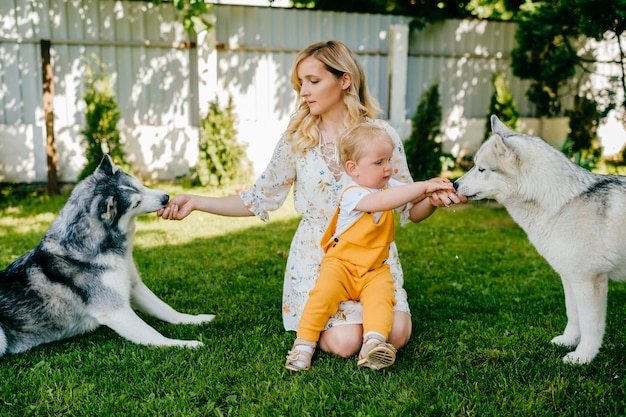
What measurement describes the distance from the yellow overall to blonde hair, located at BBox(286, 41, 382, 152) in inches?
25.6

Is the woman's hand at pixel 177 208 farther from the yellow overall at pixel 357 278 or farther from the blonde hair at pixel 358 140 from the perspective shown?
the blonde hair at pixel 358 140

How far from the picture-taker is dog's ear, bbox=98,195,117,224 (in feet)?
11.6

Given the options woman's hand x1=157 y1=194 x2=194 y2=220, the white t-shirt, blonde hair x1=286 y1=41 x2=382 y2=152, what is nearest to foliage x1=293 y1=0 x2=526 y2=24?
blonde hair x1=286 y1=41 x2=382 y2=152

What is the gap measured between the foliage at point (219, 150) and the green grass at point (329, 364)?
13.7 ft

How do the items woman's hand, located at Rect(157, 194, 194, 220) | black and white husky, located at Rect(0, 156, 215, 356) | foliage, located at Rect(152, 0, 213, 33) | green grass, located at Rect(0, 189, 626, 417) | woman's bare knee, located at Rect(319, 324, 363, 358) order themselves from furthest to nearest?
foliage, located at Rect(152, 0, 213, 33) → woman's hand, located at Rect(157, 194, 194, 220) → black and white husky, located at Rect(0, 156, 215, 356) → woman's bare knee, located at Rect(319, 324, 363, 358) → green grass, located at Rect(0, 189, 626, 417)

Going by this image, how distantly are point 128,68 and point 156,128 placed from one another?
130cm

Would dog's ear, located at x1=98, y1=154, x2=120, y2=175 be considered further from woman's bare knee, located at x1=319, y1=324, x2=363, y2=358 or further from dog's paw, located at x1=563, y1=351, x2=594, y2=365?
dog's paw, located at x1=563, y1=351, x2=594, y2=365

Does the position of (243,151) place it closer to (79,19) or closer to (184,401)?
(79,19)

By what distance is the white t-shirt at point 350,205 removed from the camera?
338 cm

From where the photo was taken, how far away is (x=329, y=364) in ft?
11.1

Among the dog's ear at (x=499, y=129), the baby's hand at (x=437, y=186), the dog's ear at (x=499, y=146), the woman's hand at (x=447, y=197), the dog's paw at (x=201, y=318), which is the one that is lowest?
the dog's paw at (x=201, y=318)

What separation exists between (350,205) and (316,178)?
1.65ft

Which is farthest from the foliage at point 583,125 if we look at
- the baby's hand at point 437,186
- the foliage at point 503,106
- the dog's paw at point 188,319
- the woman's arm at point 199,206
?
the dog's paw at point 188,319

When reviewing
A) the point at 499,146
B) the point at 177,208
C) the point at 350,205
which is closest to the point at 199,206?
the point at 177,208
